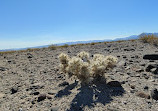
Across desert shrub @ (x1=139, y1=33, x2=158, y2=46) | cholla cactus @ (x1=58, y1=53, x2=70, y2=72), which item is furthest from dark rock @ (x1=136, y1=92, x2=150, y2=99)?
desert shrub @ (x1=139, y1=33, x2=158, y2=46)

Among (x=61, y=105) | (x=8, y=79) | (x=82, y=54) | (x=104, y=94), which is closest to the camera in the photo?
(x=61, y=105)

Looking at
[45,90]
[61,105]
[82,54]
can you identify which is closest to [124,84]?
[82,54]

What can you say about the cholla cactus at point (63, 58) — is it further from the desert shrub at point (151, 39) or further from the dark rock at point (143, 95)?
the desert shrub at point (151, 39)

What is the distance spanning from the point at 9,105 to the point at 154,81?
4871 mm

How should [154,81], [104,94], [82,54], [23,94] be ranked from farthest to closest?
1. [82,54]
2. [154,81]
3. [23,94]
4. [104,94]

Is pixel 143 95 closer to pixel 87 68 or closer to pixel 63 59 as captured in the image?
pixel 87 68

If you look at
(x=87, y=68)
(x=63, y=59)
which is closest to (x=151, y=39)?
(x=63, y=59)

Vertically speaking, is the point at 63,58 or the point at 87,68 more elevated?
the point at 63,58

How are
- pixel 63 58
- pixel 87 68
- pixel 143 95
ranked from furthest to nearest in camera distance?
pixel 63 58 < pixel 87 68 < pixel 143 95

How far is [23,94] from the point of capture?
15.1 feet

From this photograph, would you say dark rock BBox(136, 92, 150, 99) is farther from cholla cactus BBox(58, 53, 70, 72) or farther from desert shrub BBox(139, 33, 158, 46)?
desert shrub BBox(139, 33, 158, 46)

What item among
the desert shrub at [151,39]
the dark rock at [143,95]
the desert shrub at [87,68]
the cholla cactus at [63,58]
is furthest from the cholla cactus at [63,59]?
the desert shrub at [151,39]

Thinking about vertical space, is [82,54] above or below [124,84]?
above

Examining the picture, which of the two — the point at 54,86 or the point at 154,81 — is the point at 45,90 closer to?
the point at 54,86
